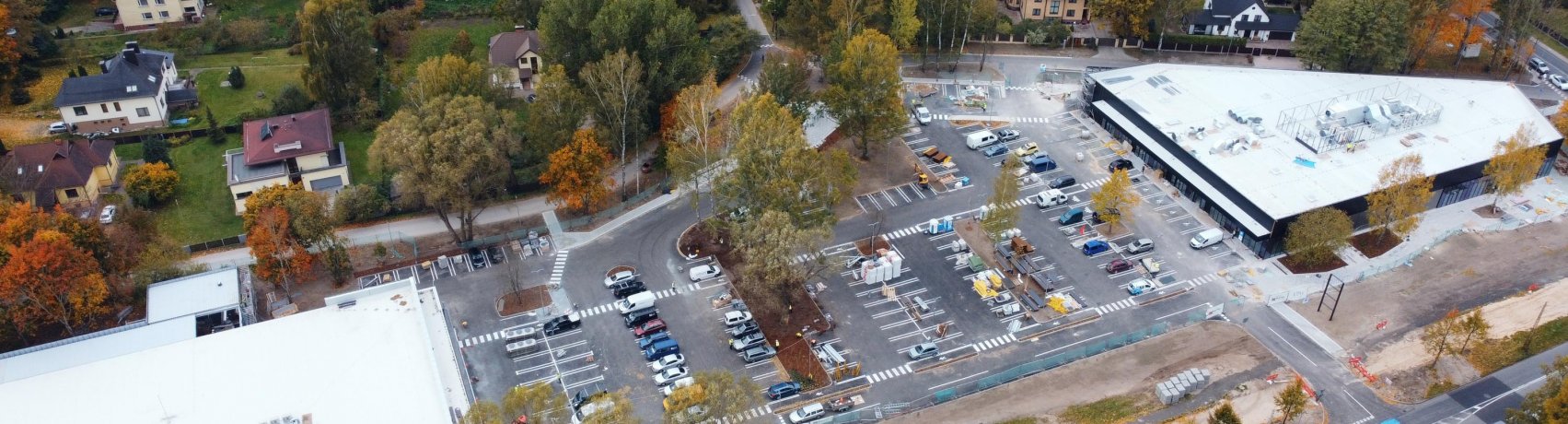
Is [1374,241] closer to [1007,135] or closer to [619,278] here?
[1007,135]

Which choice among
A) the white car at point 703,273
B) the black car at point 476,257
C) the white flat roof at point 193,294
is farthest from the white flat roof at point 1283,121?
the white flat roof at point 193,294

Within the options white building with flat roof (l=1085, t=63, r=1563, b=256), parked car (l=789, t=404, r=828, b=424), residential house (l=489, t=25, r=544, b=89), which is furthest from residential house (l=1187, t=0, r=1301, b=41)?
parked car (l=789, t=404, r=828, b=424)

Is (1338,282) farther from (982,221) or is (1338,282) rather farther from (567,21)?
(567,21)

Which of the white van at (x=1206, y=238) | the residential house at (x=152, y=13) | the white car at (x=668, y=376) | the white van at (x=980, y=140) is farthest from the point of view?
the residential house at (x=152, y=13)

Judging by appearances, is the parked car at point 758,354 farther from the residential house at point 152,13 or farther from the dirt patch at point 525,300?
the residential house at point 152,13

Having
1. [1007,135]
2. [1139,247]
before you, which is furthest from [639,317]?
[1007,135]

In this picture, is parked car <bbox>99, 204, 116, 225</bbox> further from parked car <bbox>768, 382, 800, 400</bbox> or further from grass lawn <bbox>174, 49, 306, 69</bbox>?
parked car <bbox>768, 382, 800, 400</bbox>

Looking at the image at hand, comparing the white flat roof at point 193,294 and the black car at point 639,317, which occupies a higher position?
the white flat roof at point 193,294
